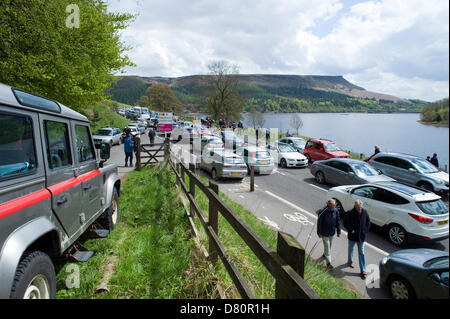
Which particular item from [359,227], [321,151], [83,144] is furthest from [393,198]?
[321,151]

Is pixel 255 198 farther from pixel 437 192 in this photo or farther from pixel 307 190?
pixel 437 192

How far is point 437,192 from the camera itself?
48.3 inches

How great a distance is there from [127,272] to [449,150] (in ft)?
12.9

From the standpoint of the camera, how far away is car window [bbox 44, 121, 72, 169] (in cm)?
319

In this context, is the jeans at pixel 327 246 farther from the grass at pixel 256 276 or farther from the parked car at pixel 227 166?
the parked car at pixel 227 166

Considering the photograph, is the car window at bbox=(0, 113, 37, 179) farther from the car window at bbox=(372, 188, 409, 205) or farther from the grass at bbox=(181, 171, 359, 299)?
the car window at bbox=(372, 188, 409, 205)

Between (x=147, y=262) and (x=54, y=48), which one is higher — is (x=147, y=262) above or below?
below

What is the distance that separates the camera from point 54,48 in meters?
8.75

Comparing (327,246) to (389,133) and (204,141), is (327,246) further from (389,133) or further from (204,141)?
(204,141)

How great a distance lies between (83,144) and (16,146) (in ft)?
6.38

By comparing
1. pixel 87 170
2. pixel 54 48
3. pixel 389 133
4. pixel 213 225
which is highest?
pixel 54 48

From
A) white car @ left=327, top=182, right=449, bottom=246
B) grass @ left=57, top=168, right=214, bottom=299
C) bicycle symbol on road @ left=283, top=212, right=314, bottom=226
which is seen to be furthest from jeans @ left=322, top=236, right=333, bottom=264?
grass @ left=57, top=168, right=214, bottom=299

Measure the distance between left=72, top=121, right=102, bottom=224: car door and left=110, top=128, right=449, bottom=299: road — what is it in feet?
10.9
